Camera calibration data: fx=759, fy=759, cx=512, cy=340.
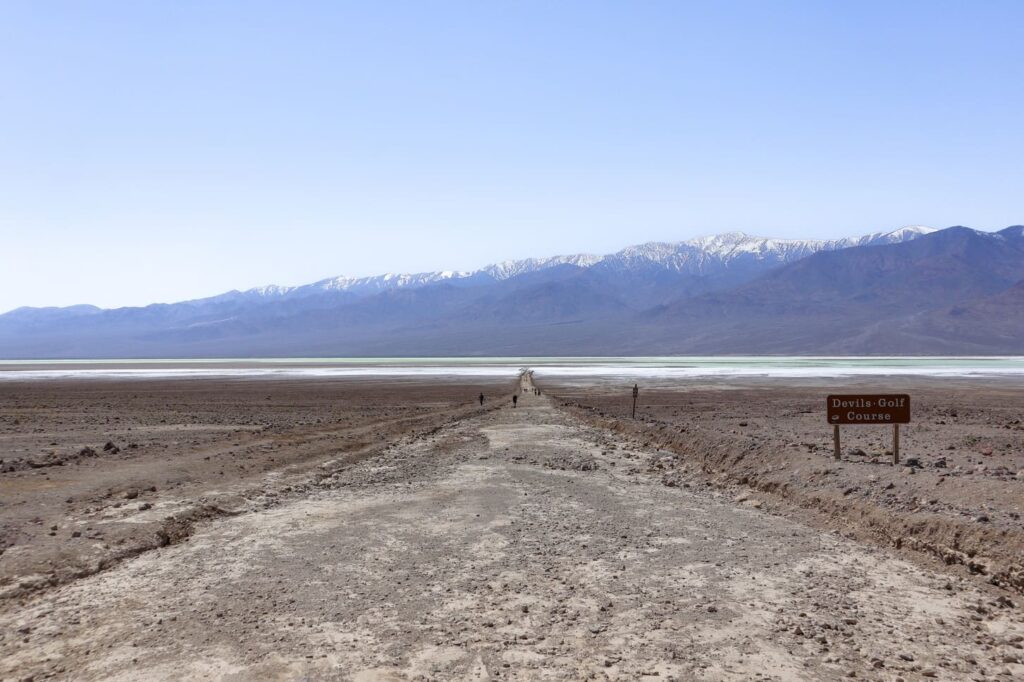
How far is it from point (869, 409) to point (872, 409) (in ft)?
0.16

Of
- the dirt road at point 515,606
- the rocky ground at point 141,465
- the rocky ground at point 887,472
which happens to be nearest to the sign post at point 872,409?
the rocky ground at point 887,472

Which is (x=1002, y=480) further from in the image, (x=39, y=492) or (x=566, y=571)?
(x=39, y=492)

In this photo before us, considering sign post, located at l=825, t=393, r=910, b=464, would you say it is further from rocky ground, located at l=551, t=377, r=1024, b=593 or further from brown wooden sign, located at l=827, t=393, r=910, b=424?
rocky ground, located at l=551, t=377, r=1024, b=593

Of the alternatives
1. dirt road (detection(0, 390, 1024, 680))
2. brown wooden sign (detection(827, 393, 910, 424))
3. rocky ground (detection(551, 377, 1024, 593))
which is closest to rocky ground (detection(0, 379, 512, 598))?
dirt road (detection(0, 390, 1024, 680))

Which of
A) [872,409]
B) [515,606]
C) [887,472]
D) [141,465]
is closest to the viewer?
[515,606]

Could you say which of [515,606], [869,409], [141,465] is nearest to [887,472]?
[869,409]

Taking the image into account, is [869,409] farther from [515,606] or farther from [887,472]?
[515,606]

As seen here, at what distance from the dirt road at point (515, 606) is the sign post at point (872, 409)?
3408 millimetres

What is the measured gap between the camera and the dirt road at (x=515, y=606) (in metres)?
5.80

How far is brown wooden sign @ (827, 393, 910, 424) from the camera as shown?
1326 cm

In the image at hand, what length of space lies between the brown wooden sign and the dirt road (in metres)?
3.41

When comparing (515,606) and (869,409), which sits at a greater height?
(869,409)

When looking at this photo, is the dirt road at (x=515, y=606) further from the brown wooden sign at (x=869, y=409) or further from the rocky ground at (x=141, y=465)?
the brown wooden sign at (x=869, y=409)

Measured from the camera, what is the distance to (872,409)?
13.4 meters
